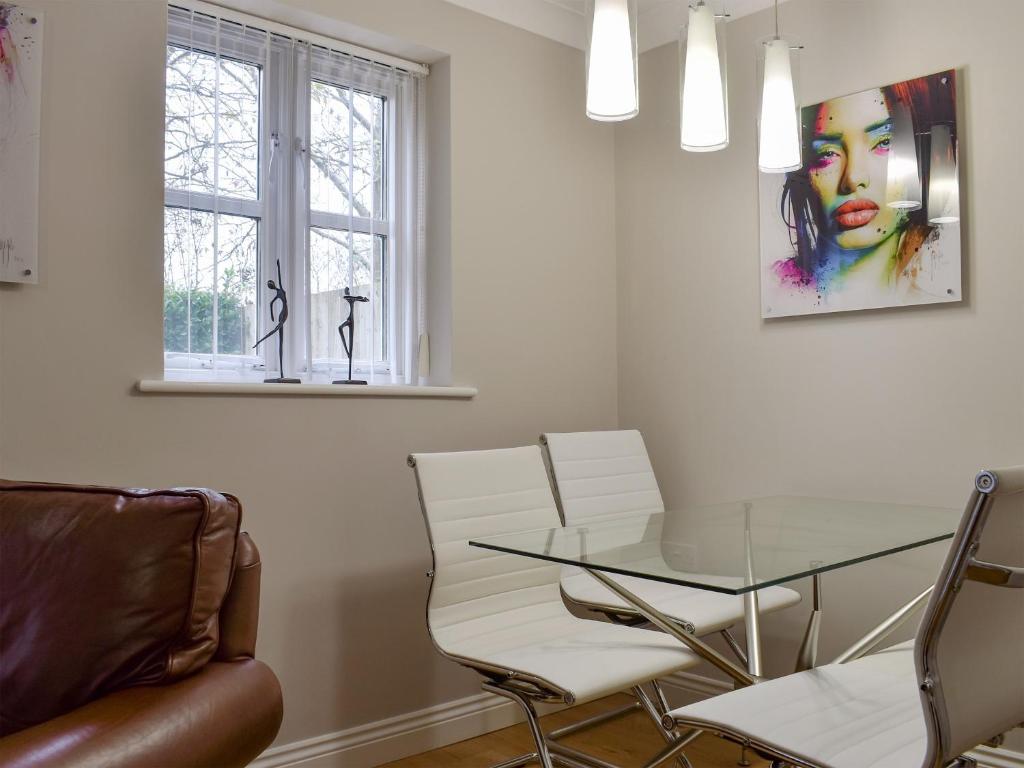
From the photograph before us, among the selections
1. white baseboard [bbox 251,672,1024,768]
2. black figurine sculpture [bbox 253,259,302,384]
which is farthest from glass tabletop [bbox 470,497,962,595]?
black figurine sculpture [bbox 253,259,302,384]

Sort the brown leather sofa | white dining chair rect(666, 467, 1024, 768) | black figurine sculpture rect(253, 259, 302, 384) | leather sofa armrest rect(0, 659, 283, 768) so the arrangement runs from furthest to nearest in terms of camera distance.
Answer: black figurine sculpture rect(253, 259, 302, 384) → the brown leather sofa → white dining chair rect(666, 467, 1024, 768) → leather sofa armrest rect(0, 659, 283, 768)

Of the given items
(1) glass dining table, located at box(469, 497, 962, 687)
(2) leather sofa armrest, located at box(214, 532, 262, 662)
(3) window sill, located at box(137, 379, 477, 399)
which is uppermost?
(3) window sill, located at box(137, 379, 477, 399)

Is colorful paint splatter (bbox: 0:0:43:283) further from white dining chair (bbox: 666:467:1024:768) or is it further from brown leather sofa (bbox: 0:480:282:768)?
white dining chair (bbox: 666:467:1024:768)

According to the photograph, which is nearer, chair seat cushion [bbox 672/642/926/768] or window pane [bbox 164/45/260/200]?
chair seat cushion [bbox 672/642/926/768]

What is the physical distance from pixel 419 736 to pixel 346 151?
6.38ft

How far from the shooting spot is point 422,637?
292cm

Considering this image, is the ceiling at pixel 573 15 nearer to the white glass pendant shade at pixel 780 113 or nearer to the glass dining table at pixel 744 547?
the white glass pendant shade at pixel 780 113

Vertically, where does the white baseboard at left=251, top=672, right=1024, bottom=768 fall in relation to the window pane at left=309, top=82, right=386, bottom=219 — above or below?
below

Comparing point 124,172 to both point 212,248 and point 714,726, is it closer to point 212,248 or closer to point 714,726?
point 212,248

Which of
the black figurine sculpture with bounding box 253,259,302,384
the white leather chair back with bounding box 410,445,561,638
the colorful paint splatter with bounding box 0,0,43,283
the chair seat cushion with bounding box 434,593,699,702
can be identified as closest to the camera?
the chair seat cushion with bounding box 434,593,699,702

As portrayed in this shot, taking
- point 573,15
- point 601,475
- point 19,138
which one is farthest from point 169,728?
point 573,15

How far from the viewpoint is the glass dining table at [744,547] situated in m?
1.75

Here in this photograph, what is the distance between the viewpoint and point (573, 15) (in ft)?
11.3

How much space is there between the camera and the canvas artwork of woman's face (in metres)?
2.64
